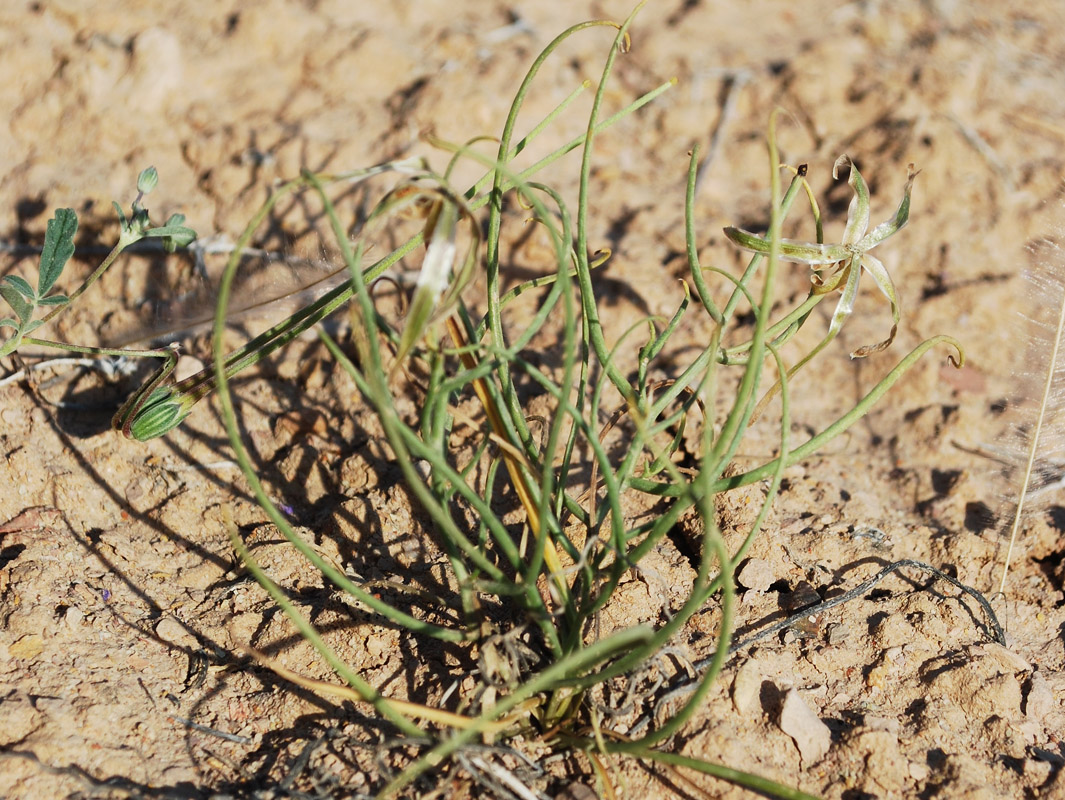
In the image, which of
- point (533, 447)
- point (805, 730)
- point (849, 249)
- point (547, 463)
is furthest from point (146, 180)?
point (805, 730)

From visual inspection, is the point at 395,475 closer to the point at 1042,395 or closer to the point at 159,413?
the point at 159,413

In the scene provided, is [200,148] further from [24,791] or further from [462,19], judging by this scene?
[24,791]

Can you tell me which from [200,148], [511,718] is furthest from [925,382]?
[200,148]

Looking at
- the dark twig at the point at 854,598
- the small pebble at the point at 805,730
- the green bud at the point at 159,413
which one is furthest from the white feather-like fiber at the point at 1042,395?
the green bud at the point at 159,413

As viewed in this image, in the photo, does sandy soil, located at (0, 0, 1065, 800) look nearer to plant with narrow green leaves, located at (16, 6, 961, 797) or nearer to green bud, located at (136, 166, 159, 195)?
plant with narrow green leaves, located at (16, 6, 961, 797)

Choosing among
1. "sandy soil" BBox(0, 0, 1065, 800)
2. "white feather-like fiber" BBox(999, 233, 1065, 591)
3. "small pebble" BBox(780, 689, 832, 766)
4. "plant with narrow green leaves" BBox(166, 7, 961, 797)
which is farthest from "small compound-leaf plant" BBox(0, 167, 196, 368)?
"white feather-like fiber" BBox(999, 233, 1065, 591)

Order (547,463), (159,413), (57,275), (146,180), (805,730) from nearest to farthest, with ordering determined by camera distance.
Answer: (547,463) < (805,730) < (159,413) < (57,275) < (146,180)
